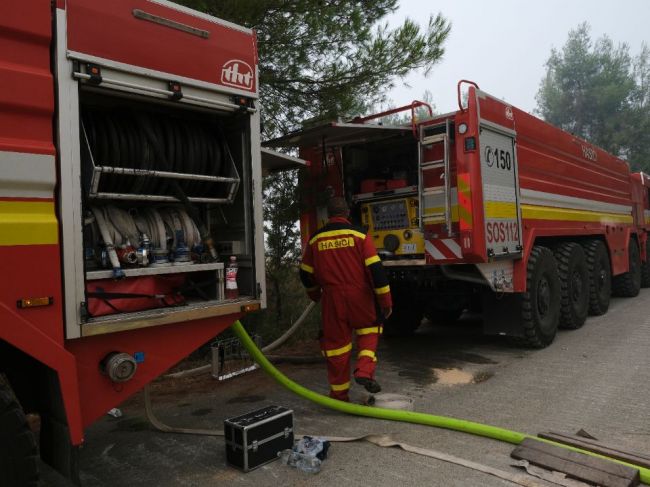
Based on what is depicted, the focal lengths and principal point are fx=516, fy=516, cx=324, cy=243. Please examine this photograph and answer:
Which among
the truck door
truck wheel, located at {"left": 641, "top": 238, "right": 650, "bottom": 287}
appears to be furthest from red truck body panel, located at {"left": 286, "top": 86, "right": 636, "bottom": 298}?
truck wheel, located at {"left": 641, "top": 238, "right": 650, "bottom": 287}

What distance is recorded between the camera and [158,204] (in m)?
3.33

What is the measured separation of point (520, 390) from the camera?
459 centimetres

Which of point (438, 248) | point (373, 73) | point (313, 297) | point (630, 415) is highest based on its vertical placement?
point (373, 73)

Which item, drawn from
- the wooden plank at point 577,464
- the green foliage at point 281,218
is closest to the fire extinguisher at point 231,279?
the wooden plank at point 577,464

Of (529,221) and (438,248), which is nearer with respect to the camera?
(438,248)

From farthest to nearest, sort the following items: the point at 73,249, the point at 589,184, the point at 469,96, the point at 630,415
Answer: the point at 589,184 → the point at 469,96 → the point at 630,415 → the point at 73,249

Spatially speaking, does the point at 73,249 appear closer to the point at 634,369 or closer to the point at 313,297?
the point at 313,297

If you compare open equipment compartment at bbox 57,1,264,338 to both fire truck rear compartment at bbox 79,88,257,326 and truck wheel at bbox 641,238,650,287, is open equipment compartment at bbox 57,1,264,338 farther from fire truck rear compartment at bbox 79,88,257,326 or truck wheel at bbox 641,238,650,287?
truck wheel at bbox 641,238,650,287

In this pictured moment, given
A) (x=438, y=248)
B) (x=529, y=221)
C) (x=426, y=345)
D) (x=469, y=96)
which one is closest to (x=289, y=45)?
(x=469, y=96)

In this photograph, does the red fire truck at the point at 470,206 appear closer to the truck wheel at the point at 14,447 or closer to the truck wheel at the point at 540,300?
the truck wheel at the point at 540,300

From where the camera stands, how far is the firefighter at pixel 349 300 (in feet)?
13.8

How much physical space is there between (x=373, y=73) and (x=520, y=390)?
4078 millimetres

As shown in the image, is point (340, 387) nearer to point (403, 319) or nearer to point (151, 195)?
point (151, 195)

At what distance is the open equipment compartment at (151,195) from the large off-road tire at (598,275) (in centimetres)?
654
